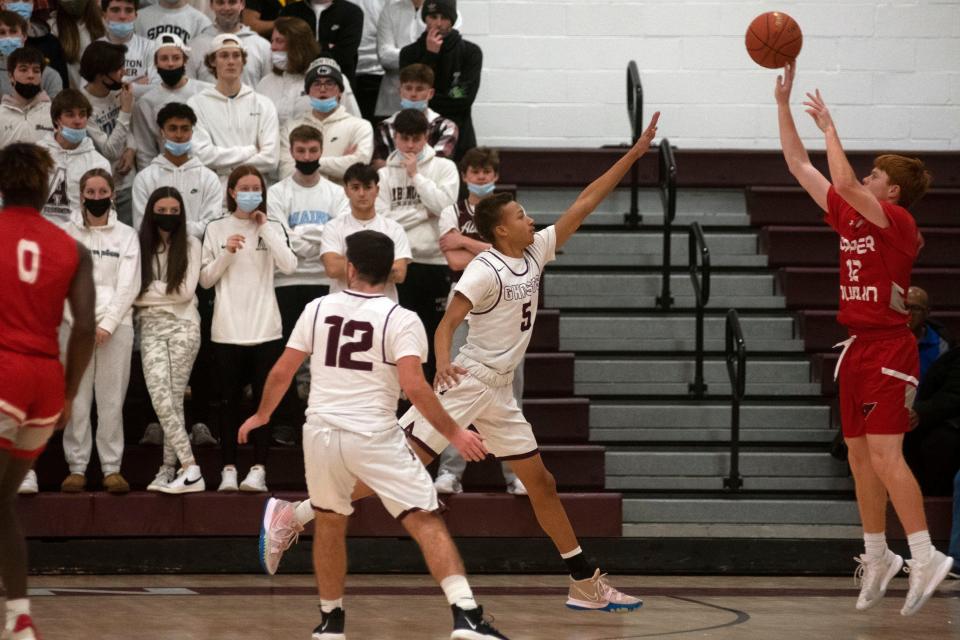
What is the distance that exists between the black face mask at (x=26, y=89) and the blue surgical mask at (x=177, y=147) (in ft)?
3.35

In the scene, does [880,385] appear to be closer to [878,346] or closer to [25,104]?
[878,346]

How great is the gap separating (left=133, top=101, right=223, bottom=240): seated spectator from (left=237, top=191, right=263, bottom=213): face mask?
0.49 meters

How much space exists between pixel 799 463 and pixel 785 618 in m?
2.68

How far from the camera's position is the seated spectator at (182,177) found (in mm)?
9227

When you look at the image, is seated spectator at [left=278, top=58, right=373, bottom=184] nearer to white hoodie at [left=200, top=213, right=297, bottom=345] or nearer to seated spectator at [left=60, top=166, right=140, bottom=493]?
white hoodie at [left=200, top=213, right=297, bottom=345]

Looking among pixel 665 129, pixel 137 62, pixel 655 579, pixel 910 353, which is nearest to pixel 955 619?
pixel 910 353

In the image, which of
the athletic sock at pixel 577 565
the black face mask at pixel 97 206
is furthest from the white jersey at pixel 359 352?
the black face mask at pixel 97 206

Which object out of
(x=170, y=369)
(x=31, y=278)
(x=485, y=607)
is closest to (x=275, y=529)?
(x=485, y=607)

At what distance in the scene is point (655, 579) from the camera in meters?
8.58

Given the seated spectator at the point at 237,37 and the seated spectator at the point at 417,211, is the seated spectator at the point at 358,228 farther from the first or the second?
the seated spectator at the point at 237,37

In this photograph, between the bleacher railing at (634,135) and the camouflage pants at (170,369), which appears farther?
the bleacher railing at (634,135)

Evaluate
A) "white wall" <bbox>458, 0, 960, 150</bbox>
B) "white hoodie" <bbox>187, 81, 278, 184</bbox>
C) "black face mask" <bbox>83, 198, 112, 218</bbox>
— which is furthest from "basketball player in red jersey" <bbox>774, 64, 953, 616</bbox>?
"white wall" <bbox>458, 0, 960, 150</bbox>

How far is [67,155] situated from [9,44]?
1.18 m

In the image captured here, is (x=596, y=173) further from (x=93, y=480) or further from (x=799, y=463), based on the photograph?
(x=93, y=480)
